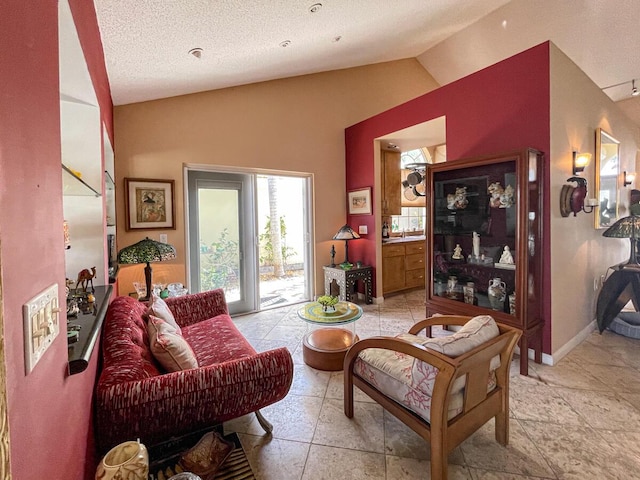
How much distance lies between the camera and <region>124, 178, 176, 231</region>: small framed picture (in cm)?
319

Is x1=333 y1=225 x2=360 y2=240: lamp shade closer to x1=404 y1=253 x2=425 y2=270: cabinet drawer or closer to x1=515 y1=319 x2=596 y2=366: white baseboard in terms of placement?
x1=404 y1=253 x2=425 y2=270: cabinet drawer

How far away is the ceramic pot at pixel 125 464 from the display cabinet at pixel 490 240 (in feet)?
8.79

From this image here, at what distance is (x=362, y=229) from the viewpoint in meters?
4.65

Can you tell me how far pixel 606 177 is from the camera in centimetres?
338

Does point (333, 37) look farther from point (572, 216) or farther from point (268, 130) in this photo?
point (572, 216)

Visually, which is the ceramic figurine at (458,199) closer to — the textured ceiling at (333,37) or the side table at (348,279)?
A: the side table at (348,279)

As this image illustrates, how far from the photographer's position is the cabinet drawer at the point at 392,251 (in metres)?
4.70

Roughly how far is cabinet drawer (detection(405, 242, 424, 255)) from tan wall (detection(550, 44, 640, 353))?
226 cm

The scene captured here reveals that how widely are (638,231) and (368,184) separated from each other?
9.96 ft

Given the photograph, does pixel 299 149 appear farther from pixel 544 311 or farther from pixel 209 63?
pixel 544 311

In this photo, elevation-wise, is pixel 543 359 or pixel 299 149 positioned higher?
pixel 299 149

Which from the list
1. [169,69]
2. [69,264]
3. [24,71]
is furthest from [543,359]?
[169,69]

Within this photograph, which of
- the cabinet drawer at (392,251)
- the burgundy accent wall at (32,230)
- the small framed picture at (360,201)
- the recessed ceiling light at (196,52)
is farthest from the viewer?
the cabinet drawer at (392,251)

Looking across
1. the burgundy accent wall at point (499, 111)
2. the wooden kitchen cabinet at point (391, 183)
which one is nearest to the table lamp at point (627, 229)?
the burgundy accent wall at point (499, 111)
